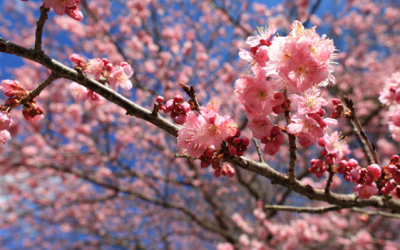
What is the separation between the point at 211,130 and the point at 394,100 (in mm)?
1368

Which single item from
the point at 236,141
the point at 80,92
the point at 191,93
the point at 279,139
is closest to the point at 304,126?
the point at 279,139

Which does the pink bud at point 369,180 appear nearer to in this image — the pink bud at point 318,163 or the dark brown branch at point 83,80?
the pink bud at point 318,163

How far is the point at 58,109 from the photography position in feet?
26.7

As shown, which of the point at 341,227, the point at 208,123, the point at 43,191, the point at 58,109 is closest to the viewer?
the point at 208,123

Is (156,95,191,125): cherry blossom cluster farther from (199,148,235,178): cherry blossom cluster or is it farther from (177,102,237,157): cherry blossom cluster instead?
(199,148,235,178): cherry blossom cluster

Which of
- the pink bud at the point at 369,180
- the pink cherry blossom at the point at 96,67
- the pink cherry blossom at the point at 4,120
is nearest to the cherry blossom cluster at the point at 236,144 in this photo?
the pink bud at the point at 369,180

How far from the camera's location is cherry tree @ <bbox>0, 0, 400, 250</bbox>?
4.22 feet

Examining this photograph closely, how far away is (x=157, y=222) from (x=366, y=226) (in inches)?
309

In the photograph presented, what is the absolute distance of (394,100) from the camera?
1583mm

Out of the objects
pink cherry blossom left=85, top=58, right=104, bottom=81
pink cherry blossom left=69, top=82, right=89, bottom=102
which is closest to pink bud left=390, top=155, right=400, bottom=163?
pink cherry blossom left=85, top=58, right=104, bottom=81

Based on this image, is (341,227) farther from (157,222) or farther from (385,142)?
(157,222)

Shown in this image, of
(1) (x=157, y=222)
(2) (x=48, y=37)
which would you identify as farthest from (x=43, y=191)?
(2) (x=48, y=37)

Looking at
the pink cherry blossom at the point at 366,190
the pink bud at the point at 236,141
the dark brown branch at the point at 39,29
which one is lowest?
the pink cherry blossom at the point at 366,190

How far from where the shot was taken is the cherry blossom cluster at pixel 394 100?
128 cm
